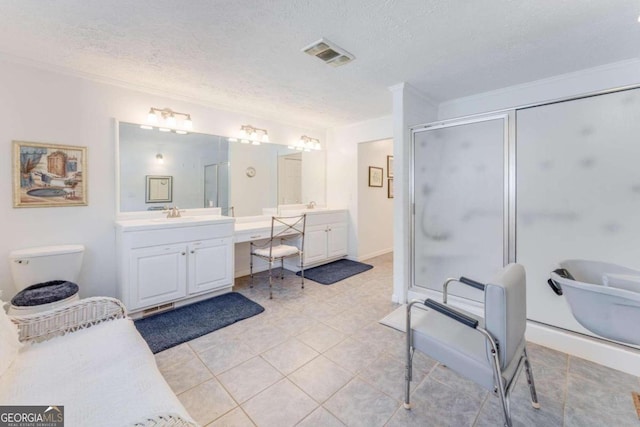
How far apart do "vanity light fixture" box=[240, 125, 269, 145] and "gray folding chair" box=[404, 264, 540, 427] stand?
3206mm

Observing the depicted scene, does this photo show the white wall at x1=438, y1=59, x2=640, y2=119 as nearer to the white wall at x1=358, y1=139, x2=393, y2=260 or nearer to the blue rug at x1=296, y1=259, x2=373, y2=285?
the white wall at x1=358, y1=139, x2=393, y2=260

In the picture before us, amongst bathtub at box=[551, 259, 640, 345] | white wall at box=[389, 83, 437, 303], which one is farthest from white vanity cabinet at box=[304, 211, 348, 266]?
bathtub at box=[551, 259, 640, 345]

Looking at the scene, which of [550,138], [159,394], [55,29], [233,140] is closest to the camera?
[159,394]

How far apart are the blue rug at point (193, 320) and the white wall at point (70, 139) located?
69 centimetres

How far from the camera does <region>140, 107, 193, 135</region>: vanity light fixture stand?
9.75 ft

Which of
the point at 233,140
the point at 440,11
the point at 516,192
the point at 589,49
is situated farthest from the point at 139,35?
the point at 589,49

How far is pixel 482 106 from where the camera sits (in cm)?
322

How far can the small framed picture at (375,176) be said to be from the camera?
16.2 ft

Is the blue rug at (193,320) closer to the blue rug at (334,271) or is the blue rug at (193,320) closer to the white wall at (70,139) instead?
the white wall at (70,139)

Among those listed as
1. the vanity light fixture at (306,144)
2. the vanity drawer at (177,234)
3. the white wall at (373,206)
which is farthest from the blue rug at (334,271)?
the vanity light fixture at (306,144)

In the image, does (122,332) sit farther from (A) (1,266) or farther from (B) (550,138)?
(B) (550,138)

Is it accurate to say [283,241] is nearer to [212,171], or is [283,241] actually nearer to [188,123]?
[212,171]

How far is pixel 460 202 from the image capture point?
2.62 m

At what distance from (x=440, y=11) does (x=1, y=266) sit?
12.6 feet
